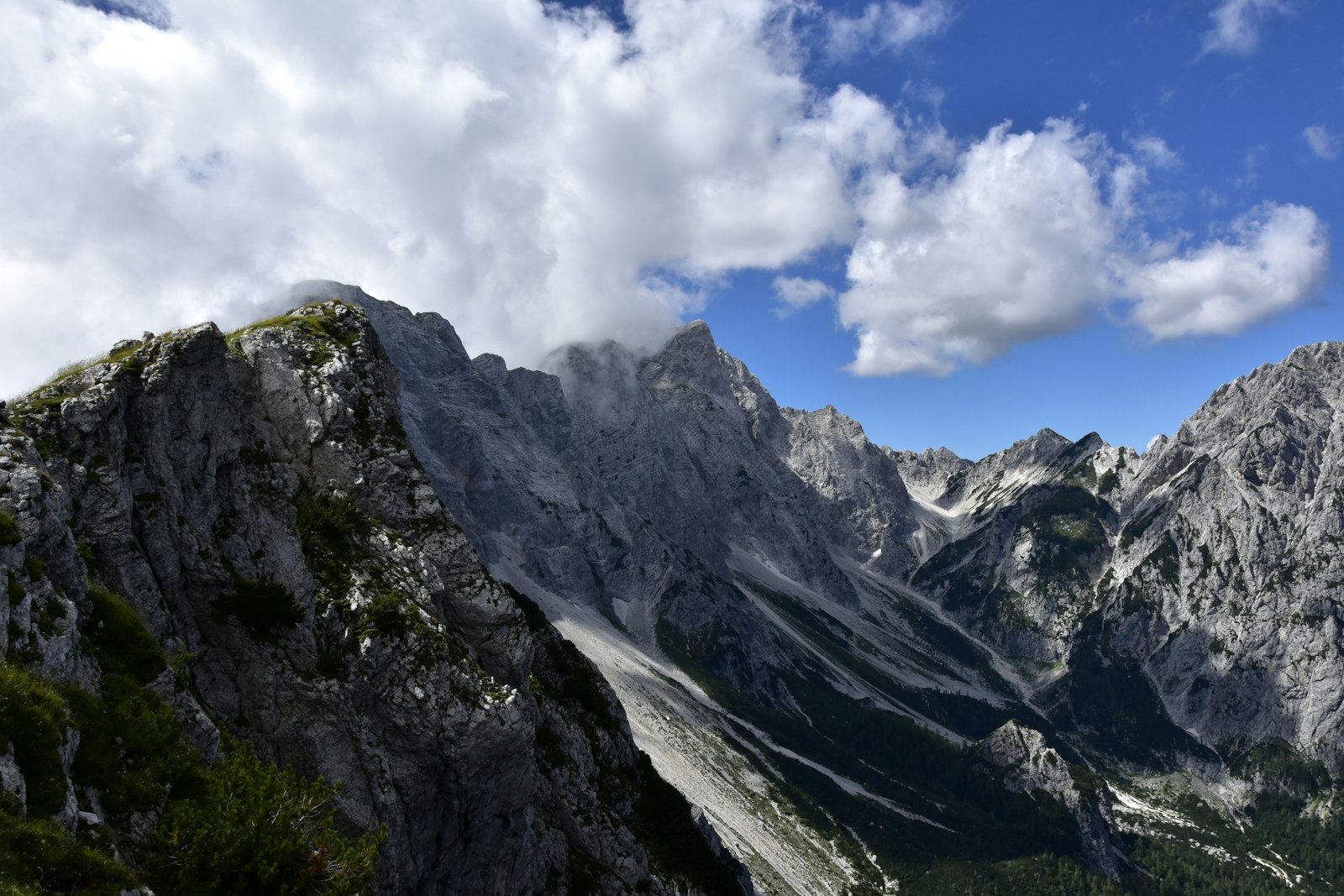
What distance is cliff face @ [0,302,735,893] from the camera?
3019 centimetres

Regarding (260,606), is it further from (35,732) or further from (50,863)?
(50,863)

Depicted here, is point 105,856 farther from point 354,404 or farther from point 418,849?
point 354,404

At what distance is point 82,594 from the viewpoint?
28.8m

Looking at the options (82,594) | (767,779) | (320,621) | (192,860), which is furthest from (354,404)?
(767,779)

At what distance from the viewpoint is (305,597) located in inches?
1636

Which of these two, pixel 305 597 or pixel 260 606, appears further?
pixel 305 597

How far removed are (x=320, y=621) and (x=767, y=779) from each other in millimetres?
165478

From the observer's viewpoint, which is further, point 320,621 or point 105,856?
Result: point 320,621

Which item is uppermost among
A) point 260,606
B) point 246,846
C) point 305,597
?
point 305,597

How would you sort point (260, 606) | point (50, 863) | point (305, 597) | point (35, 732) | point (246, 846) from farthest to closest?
point (305, 597) → point (260, 606) → point (246, 846) → point (35, 732) → point (50, 863)

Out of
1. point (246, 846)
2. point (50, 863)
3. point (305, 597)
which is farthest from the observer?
point (305, 597)

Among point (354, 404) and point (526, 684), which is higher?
point (354, 404)

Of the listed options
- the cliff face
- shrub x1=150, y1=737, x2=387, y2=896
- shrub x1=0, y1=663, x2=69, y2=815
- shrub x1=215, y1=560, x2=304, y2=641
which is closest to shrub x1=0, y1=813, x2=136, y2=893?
shrub x1=0, y1=663, x2=69, y2=815

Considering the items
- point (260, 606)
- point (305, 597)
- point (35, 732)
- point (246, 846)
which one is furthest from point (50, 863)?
point (305, 597)
